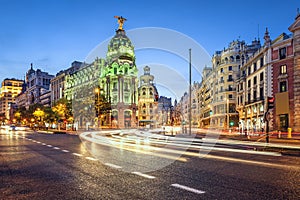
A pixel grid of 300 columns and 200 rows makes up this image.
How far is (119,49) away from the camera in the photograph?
342ft

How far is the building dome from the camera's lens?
104 m

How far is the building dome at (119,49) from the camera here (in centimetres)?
10356

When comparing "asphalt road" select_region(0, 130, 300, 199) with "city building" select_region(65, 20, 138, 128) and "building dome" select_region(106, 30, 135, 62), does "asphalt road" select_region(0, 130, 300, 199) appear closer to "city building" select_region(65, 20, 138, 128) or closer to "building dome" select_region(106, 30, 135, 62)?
"city building" select_region(65, 20, 138, 128)

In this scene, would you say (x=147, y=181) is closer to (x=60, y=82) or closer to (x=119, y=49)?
(x=119, y=49)

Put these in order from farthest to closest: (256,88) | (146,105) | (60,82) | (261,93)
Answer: (60,82), (146,105), (256,88), (261,93)

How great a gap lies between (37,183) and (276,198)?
5459 mm

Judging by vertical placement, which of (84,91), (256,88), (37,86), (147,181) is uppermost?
(37,86)

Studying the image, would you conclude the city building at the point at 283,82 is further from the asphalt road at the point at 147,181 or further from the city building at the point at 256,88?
the asphalt road at the point at 147,181

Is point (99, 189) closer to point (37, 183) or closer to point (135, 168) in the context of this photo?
point (37, 183)

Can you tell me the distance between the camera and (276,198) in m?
5.27

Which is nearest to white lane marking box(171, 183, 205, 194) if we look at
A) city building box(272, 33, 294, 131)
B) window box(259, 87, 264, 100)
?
city building box(272, 33, 294, 131)

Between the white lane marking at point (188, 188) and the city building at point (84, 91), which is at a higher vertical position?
the city building at point (84, 91)

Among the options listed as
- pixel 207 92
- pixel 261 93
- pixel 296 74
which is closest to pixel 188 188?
pixel 296 74

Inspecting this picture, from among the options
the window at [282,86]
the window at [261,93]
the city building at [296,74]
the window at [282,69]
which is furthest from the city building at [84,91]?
the city building at [296,74]
